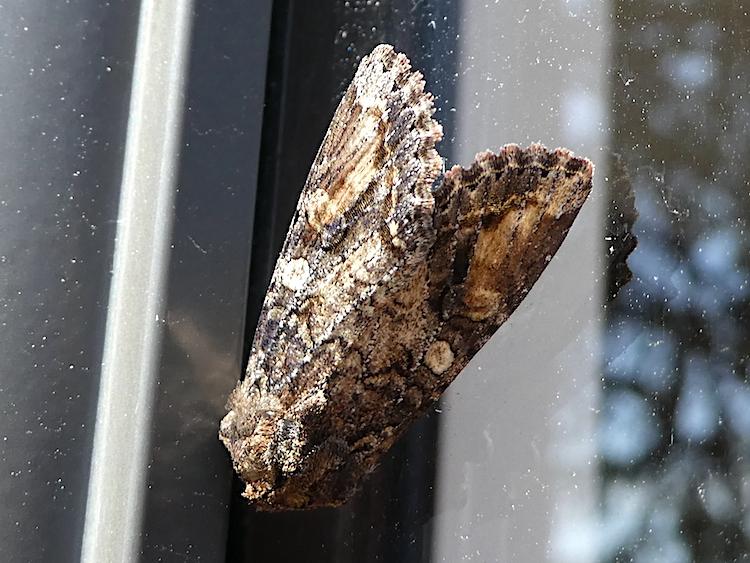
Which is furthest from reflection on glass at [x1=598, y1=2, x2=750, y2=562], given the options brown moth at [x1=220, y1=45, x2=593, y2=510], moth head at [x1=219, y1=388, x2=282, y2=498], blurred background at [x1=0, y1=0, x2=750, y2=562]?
moth head at [x1=219, y1=388, x2=282, y2=498]

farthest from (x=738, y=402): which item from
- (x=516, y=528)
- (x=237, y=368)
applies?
(x=237, y=368)

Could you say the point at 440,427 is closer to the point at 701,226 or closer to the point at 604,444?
the point at 604,444

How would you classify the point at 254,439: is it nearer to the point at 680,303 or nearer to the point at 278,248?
the point at 278,248

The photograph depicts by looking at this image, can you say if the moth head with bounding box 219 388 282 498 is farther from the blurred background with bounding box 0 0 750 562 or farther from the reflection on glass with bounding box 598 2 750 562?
the reflection on glass with bounding box 598 2 750 562

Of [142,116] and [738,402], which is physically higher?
[142,116]

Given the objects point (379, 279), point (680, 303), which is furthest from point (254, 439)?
point (680, 303)
